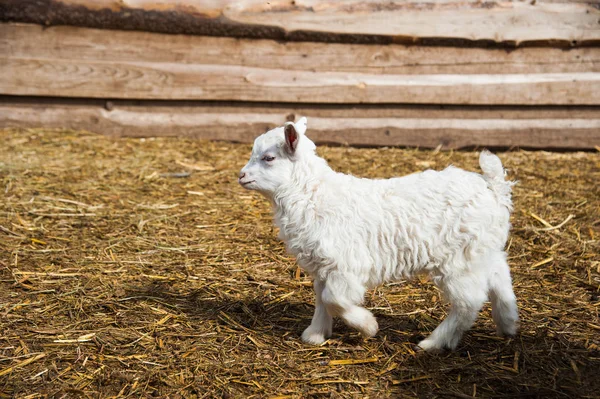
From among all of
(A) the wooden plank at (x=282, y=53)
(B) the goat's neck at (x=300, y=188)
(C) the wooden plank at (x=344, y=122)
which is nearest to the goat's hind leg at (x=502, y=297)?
(B) the goat's neck at (x=300, y=188)

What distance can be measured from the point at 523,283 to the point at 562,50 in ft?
14.3

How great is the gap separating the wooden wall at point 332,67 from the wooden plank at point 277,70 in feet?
0.04

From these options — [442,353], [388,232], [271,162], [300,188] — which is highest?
[271,162]

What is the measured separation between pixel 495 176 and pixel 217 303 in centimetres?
201

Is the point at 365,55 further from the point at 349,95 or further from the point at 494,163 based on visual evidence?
the point at 494,163

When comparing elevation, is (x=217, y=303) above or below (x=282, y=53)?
below

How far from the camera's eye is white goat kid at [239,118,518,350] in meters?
3.62

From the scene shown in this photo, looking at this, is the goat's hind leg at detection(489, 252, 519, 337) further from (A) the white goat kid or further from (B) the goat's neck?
(B) the goat's neck

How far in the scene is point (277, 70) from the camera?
8008 millimetres

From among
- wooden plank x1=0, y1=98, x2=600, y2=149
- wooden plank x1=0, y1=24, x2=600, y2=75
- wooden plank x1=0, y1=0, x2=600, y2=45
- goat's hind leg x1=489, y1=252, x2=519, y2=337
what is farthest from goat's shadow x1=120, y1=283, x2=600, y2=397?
wooden plank x1=0, y1=0, x2=600, y2=45

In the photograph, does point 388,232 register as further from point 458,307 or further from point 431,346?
point 431,346

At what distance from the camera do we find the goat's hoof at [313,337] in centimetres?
382

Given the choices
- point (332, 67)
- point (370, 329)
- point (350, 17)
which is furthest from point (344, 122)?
point (370, 329)

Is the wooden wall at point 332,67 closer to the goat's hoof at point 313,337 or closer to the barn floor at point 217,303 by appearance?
the barn floor at point 217,303
